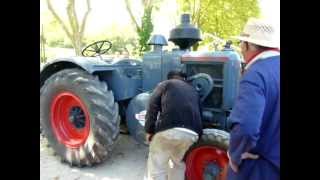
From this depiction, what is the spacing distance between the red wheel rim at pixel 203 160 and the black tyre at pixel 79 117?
1066 millimetres

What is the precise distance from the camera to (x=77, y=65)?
18.6ft

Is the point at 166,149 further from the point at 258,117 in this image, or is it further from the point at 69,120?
the point at 69,120

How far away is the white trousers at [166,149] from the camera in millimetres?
4070

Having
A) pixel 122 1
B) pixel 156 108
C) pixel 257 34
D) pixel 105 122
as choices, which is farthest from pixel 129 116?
pixel 122 1

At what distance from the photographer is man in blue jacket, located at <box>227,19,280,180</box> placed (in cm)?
254

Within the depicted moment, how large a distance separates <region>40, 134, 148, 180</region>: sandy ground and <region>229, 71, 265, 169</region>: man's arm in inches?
113

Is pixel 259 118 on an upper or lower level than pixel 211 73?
lower

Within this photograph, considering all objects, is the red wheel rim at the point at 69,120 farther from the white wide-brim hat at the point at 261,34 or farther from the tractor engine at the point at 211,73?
the white wide-brim hat at the point at 261,34

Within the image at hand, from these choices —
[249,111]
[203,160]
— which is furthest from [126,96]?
[249,111]

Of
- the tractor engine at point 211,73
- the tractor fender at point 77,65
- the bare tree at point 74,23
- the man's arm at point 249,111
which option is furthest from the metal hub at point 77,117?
the bare tree at point 74,23

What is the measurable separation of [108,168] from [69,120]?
85 cm

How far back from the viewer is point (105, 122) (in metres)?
5.14

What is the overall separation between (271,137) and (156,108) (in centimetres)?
168
